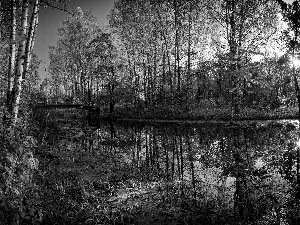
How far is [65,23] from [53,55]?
49.4 ft

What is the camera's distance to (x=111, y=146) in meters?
13.5

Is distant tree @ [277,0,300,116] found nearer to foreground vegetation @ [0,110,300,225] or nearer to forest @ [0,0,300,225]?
forest @ [0,0,300,225]

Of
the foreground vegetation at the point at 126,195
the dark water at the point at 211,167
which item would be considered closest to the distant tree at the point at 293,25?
the dark water at the point at 211,167

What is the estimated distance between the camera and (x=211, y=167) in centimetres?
862

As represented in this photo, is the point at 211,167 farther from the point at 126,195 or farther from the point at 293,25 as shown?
the point at 293,25

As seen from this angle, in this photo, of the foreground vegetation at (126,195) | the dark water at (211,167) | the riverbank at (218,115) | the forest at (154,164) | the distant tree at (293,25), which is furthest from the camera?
the riverbank at (218,115)

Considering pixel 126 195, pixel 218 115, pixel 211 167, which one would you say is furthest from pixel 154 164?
pixel 218 115

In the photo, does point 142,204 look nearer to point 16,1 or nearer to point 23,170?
point 23,170

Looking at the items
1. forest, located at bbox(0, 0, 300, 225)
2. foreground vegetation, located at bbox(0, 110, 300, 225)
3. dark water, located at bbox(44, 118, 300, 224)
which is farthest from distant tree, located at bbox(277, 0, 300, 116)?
foreground vegetation, located at bbox(0, 110, 300, 225)

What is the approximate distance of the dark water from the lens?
580 cm

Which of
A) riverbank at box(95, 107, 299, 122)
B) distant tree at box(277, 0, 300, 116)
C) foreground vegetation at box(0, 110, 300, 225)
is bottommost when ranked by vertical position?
foreground vegetation at box(0, 110, 300, 225)

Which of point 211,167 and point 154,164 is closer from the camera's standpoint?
point 211,167

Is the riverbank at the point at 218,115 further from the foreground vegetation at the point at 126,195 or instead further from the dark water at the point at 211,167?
the foreground vegetation at the point at 126,195

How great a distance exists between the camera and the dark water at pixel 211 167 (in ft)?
19.0
